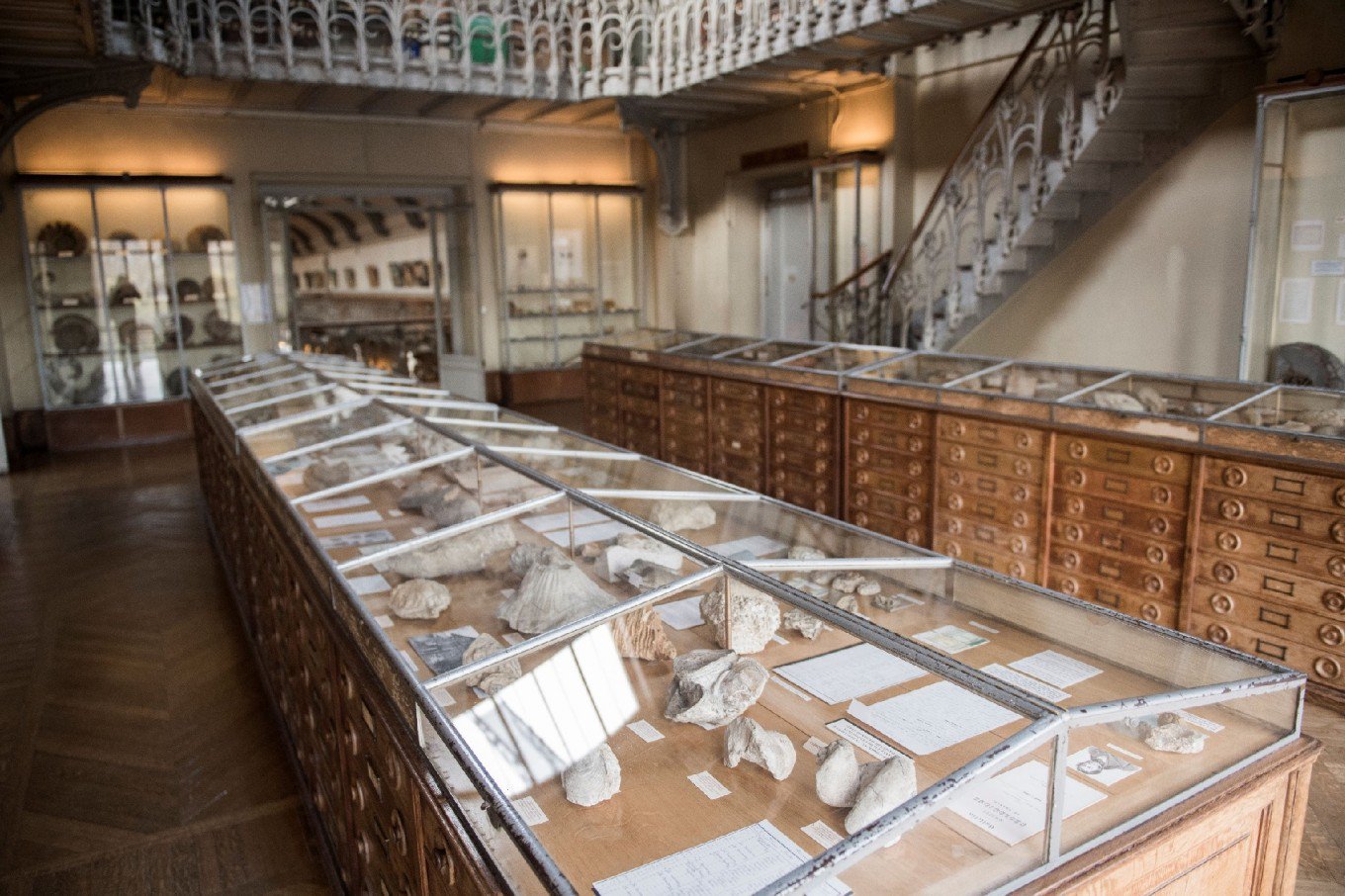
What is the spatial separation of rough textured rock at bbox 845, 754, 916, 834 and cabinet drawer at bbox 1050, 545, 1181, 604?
3152mm

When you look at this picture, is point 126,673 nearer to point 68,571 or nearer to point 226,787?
point 226,787

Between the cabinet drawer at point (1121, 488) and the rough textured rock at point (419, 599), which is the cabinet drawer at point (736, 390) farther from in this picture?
the rough textured rock at point (419, 599)

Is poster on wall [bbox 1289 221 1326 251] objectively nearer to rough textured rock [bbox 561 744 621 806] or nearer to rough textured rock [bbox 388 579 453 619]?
rough textured rock [bbox 388 579 453 619]

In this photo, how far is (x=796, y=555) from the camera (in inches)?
97.3

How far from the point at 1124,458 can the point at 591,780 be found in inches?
138

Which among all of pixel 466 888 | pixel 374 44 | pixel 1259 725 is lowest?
pixel 466 888

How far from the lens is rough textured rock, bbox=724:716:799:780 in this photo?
169 cm

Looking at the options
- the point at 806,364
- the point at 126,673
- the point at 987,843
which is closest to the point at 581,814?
the point at 987,843

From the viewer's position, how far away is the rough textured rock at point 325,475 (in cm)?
346

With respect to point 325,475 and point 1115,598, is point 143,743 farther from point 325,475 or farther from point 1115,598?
point 1115,598

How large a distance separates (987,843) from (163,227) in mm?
11543

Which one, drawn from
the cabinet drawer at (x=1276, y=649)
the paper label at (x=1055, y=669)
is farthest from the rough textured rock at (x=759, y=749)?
the cabinet drawer at (x=1276, y=649)

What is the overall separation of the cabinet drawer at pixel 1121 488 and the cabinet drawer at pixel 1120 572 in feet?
0.95

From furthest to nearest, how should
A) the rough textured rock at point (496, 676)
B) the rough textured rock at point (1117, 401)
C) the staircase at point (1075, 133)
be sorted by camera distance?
the staircase at point (1075, 133), the rough textured rock at point (1117, 401), the rough textured rock at point (496, 676)
